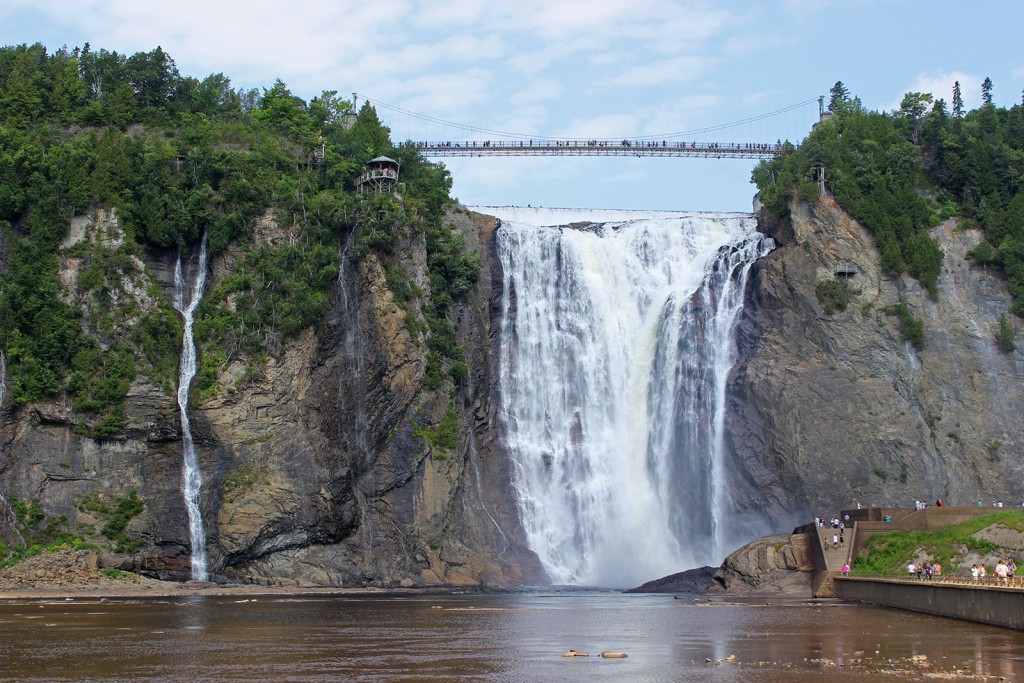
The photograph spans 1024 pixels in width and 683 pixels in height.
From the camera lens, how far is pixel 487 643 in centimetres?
3775

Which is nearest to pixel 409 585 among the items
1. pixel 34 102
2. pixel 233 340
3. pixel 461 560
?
pixel 461 560

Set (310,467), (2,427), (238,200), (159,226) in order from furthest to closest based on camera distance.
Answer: (238,200) → (159,226) → (310,467) → (2,427)

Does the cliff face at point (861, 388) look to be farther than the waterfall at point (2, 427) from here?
Yes

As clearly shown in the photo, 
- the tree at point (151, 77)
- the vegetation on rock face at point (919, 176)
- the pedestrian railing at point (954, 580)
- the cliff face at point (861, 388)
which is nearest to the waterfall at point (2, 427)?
the tree at point (151, 77)

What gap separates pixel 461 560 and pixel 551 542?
8006mm

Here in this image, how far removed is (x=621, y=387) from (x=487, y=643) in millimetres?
47713

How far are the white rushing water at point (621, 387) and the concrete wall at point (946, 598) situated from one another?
71.3 feet

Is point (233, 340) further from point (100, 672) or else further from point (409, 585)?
point (100, 672)

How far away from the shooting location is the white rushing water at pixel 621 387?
258ft

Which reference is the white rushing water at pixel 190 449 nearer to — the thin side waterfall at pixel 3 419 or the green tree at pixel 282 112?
the thin side waterfall at pixel 3 419

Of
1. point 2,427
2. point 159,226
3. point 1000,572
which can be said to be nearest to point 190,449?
point 2,427

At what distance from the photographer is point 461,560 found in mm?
72562

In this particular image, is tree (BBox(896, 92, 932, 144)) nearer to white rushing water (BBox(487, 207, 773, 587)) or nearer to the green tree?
white rushing water (BBox(487, 207, 773, 587))

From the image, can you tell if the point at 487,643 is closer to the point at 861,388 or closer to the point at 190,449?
the point at 190,449
